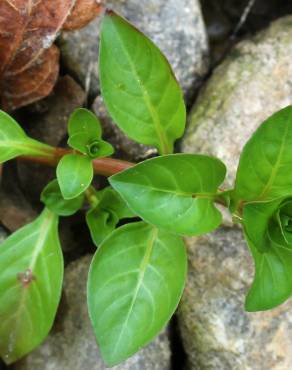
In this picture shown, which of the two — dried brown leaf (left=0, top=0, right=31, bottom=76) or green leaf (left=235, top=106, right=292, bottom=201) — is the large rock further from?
dried brown leaf (left=0, top=0, right=31, bottom=76)

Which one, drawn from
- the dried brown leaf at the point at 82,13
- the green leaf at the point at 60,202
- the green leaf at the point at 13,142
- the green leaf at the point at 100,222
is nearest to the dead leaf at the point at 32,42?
the dried brown leaf at the point at 82,13

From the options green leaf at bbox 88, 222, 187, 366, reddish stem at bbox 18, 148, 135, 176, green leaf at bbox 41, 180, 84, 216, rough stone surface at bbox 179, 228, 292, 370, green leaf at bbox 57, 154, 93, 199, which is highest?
green leaf at bbox 57, 154, 93, 199

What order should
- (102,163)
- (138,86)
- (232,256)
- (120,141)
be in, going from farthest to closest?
(120,141)
(232,256)
(102,163)
(138,86)

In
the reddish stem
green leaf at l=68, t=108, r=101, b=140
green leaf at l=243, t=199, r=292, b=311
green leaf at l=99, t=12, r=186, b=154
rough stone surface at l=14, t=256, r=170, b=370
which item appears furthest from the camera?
rough stone surface at l=14, t=256, r=170, b=370

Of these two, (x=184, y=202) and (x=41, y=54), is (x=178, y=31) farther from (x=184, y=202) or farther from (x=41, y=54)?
(x=184, y=202)

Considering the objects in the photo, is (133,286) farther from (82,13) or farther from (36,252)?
(82,13)

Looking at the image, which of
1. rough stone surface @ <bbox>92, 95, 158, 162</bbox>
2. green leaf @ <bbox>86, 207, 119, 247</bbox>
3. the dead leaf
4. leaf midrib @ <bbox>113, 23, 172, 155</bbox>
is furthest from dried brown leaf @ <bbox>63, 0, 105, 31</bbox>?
green leaf @ <bbox>86, 207, 119, 247</bbox>

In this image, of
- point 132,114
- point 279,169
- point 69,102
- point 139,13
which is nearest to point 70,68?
point 69,102

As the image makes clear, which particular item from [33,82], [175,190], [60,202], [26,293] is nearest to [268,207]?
[175,190]

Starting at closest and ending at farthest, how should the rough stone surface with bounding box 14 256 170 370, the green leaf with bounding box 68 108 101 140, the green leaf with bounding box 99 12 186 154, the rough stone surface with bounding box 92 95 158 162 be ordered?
the green leaf with bounding box 99 12 186 154 < the green leaf with bounding box 68 108 101 140 < the rough stone surface with bounding box 14 256 170 370 < the rough stone surface with bounding box 92 95 158 162
